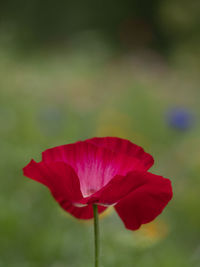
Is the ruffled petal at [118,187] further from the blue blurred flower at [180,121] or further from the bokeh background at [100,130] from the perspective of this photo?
the blue blurred flower at [180,121]

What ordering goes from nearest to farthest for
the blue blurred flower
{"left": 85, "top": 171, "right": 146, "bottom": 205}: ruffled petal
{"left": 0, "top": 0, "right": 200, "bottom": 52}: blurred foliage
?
1. {"left": 85, "top": 171, "right": 146, "bottom": 205}: ruffled petal
2. the blue blurred flower
3. {"left": 0, "top": 0, "right": 200, "bottom": 52}: blurred foliage

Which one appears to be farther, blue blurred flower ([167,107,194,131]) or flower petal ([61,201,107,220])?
blue blurred flower ([167,107,194,131])

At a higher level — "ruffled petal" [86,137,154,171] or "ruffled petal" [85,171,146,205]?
"ruffled petal" [86,137,154,171]

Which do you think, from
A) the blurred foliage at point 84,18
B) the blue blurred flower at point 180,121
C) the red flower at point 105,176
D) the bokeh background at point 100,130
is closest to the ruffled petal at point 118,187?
the red flower at point 105,176

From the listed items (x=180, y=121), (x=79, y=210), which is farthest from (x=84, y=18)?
(x=79, y=210)

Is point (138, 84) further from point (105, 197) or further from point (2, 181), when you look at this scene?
point (105, 197)

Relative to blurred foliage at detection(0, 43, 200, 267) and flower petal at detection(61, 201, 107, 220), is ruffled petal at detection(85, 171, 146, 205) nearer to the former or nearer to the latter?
flower petal at detection(61, 201, 107, 220)

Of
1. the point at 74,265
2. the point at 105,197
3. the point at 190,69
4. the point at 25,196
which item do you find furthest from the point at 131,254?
the point at 190,69

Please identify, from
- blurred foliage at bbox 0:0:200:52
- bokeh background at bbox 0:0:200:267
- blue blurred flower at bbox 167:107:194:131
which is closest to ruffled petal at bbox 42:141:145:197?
bokeh background at bbox 0:0:200:267
